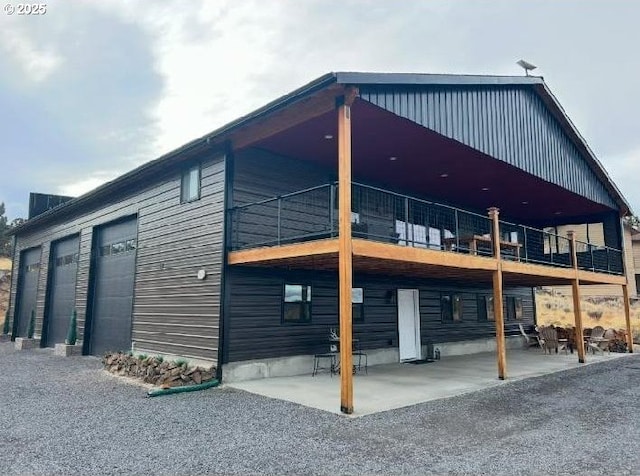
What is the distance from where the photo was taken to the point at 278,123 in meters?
8.74

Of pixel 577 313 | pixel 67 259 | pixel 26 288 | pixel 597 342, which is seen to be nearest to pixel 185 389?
pixel 67 259

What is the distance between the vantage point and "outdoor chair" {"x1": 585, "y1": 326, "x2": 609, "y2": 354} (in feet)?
51.5

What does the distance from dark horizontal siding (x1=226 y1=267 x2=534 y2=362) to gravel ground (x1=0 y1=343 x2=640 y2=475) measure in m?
1.56

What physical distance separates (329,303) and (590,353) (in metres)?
10.5

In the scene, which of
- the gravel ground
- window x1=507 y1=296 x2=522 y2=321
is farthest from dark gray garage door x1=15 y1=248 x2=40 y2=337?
window x1=507 y1=296 x2=522 y2=321

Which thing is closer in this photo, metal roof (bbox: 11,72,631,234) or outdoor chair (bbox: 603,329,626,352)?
metal roof (bbox: 11,72,631,234)

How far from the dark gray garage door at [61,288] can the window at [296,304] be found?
954cm

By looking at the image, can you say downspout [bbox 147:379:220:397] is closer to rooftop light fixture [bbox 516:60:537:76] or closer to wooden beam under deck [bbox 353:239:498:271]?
wooden beam under deck [bbox 353:239:498:271]

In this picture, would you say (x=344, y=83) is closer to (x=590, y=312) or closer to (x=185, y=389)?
(x=185, y=389)

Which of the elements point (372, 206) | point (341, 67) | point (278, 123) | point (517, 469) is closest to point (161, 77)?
point (372, 206)

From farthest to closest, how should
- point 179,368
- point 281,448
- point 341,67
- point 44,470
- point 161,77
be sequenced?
1. point 161,77
2. point 179,368
3. point 341,67
4. point 281,448
5. point 44,470

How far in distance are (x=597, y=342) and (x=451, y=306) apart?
5.34 metres

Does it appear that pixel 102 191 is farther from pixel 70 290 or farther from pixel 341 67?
pixel 341 67

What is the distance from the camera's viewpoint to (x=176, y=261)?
37.0 ft
